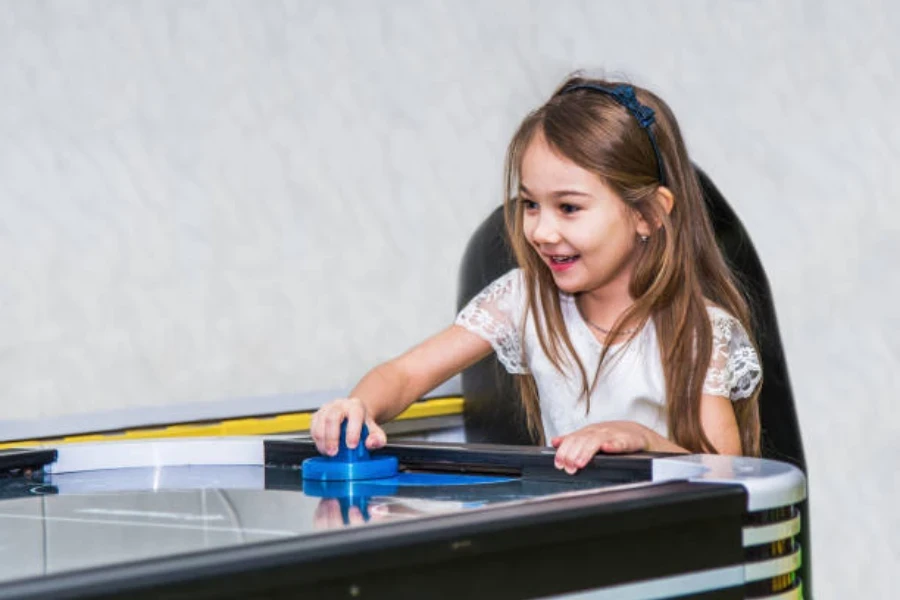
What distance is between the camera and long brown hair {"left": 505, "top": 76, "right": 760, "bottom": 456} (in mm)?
1571

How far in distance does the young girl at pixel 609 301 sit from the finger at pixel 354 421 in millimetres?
316

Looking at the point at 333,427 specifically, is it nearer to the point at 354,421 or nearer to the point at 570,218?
the point at 354,421

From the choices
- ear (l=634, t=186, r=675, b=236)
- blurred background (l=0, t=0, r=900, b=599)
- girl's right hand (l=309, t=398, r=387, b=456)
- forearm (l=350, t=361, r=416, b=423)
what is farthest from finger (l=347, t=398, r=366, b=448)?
blurred background (l=0, t=0, r=900, b=599)

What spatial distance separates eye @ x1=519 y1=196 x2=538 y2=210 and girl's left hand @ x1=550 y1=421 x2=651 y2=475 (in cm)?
45

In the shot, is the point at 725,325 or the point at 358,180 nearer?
the point at 725,325

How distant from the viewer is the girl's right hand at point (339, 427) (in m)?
1.20

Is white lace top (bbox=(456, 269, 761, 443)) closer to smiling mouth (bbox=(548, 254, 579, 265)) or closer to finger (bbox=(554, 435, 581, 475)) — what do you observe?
smiling mouth (bbox=(548, 254, 579, 265))

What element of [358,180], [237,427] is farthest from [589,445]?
[358,180]

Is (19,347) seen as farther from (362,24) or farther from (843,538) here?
(843,538)

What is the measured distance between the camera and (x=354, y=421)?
1.21 metres

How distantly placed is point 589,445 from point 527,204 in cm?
57

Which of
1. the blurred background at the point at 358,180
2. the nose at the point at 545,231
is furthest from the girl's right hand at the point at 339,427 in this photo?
the blurred background at the point at 358,180

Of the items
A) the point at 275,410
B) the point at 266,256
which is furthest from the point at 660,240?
the point at 266,256

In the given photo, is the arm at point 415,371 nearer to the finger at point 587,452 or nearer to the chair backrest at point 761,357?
the chair backrest at point 761,357
